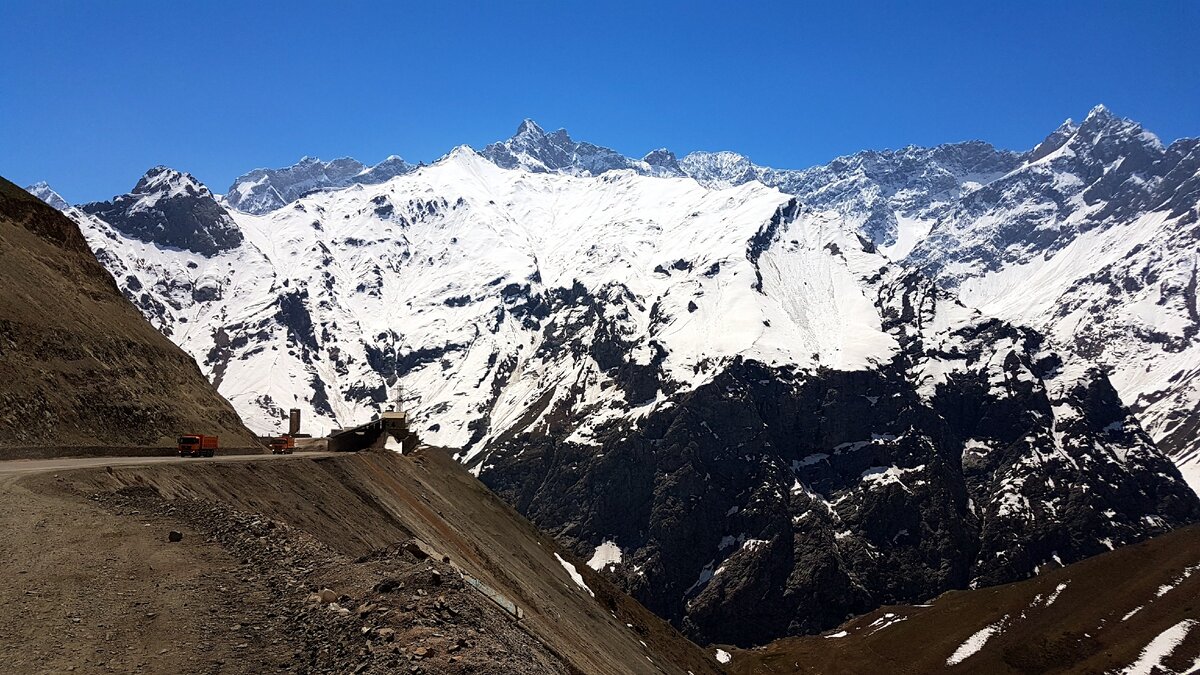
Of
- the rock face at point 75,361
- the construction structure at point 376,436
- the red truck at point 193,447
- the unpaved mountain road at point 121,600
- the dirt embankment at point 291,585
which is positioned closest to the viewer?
the unpaved mountain road at point 121,600

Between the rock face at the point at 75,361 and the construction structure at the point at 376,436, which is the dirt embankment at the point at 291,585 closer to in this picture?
the rock face at the point at 75,361

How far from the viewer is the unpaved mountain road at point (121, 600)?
839 inches

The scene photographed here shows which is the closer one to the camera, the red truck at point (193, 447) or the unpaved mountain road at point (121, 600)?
the unpaved mountain road at point (121, 600)

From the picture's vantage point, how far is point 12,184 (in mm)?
88875

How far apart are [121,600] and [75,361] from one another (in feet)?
161

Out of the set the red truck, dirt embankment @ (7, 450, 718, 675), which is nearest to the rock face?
the red truck

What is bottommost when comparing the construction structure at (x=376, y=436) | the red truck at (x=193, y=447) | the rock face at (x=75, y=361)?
the red truck at (x=193, y=447)

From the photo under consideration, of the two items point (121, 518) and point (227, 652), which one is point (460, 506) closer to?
point (121, 518)

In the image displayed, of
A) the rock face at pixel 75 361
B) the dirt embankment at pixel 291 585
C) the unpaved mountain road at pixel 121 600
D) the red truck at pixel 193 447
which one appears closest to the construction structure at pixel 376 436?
the rock face at pixel 75 361

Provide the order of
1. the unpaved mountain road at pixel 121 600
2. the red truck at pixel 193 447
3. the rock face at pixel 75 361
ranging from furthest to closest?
the red truck at pixel 193 447
the rock face at pixel 75 361
the unpaved mountain road at pixel 121 600

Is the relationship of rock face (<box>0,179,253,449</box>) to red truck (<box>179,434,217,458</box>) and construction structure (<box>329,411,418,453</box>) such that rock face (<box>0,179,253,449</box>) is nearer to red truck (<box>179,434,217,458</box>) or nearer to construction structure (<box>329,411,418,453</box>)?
red truck (<box>179,434,217,458</box>)

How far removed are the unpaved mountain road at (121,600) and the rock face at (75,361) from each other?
1073 inches

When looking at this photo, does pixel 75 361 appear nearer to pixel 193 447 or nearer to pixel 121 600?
pixel 193 447

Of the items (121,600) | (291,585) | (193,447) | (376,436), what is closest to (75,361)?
(193,447)
